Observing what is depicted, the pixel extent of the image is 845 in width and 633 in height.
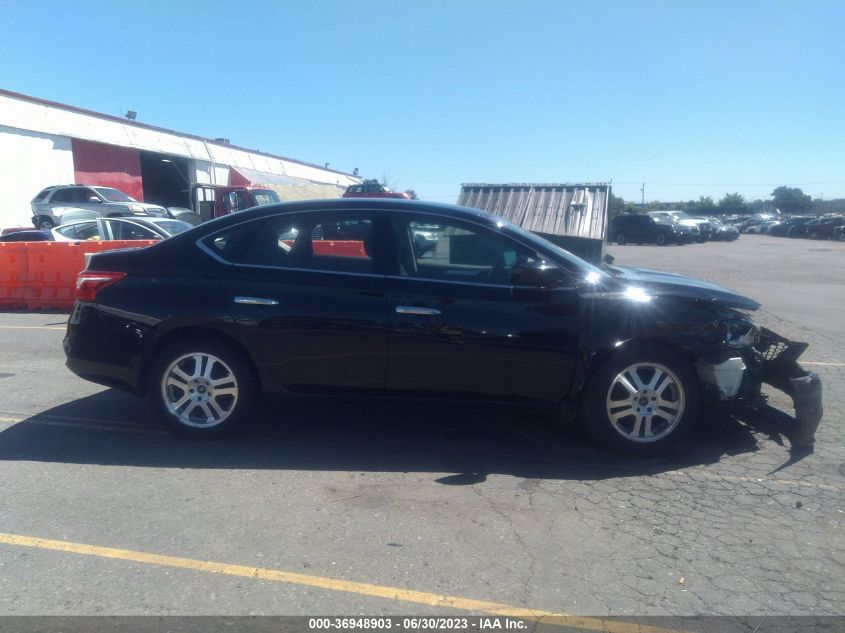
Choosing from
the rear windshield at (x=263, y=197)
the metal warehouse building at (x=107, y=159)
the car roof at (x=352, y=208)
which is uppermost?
the metal warehouse building at (x=107, y=159)

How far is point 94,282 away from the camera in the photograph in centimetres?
555

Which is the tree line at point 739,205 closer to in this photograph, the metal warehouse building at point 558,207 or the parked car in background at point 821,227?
the parked car in background at point 821,227

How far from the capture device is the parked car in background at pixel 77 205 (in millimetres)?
23797

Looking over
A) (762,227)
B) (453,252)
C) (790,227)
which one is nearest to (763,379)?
(453,252)

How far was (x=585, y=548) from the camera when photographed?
13.0 feet

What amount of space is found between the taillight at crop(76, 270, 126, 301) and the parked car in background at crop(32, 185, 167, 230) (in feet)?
61.8

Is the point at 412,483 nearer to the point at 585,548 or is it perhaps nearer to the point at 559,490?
the point at 559,490

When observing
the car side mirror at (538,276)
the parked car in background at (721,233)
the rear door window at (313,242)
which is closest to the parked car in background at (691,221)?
the parked car in background at (721,233)

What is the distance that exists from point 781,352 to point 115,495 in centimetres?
489

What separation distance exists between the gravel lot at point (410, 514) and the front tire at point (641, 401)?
0.17 metres

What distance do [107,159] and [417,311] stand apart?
31.7 meters

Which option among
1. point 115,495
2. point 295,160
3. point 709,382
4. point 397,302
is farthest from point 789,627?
point 295,160

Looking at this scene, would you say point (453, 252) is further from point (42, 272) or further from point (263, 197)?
point (263, 197)

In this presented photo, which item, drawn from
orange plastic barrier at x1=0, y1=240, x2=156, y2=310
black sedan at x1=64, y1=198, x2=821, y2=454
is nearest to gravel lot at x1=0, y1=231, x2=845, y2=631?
black sedan at x1=64, y1=198, x2=821, y2=454
